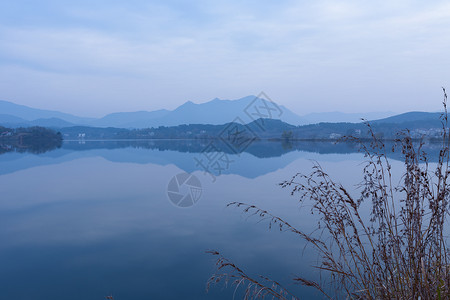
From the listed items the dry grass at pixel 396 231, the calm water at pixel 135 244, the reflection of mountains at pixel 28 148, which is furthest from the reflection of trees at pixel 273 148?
the dry grass at pixel 396 231

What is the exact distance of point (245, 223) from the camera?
11.2m

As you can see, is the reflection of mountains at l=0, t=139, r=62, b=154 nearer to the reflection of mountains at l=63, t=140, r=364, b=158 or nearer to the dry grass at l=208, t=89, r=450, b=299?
the reflection of mountains at l=63, t=140, r=364, b=158

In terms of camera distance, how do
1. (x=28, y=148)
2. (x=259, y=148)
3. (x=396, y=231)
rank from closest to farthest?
(x=396, y=231), (x=28, y=148), (x=259, y=148)

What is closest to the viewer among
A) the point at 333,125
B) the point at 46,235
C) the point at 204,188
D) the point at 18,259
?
the point at 18,259

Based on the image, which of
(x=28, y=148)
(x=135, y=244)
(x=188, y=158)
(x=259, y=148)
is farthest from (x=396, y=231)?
(x=28, y=148)

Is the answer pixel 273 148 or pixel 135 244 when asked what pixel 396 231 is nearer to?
pixel 135 244

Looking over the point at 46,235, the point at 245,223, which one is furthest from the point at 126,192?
the point at 245,223

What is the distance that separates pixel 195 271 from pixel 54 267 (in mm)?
3410

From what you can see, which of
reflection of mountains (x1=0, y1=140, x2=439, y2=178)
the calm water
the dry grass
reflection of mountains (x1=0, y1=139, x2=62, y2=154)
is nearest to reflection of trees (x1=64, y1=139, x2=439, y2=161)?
reflection of mountains (x1=0, y1=140, x2=439, y2=178)

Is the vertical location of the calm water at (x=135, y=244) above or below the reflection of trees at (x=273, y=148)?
below

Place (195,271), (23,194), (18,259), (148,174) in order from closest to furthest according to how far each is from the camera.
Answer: (195,271)
(18,259)
(23,194)
(148,174)

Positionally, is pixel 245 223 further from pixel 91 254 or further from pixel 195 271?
pixel 91 254

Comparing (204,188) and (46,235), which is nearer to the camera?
(46,235)

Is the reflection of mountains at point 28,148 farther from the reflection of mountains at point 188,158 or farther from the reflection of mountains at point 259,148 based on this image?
the reflection of mountains at point 188,158
